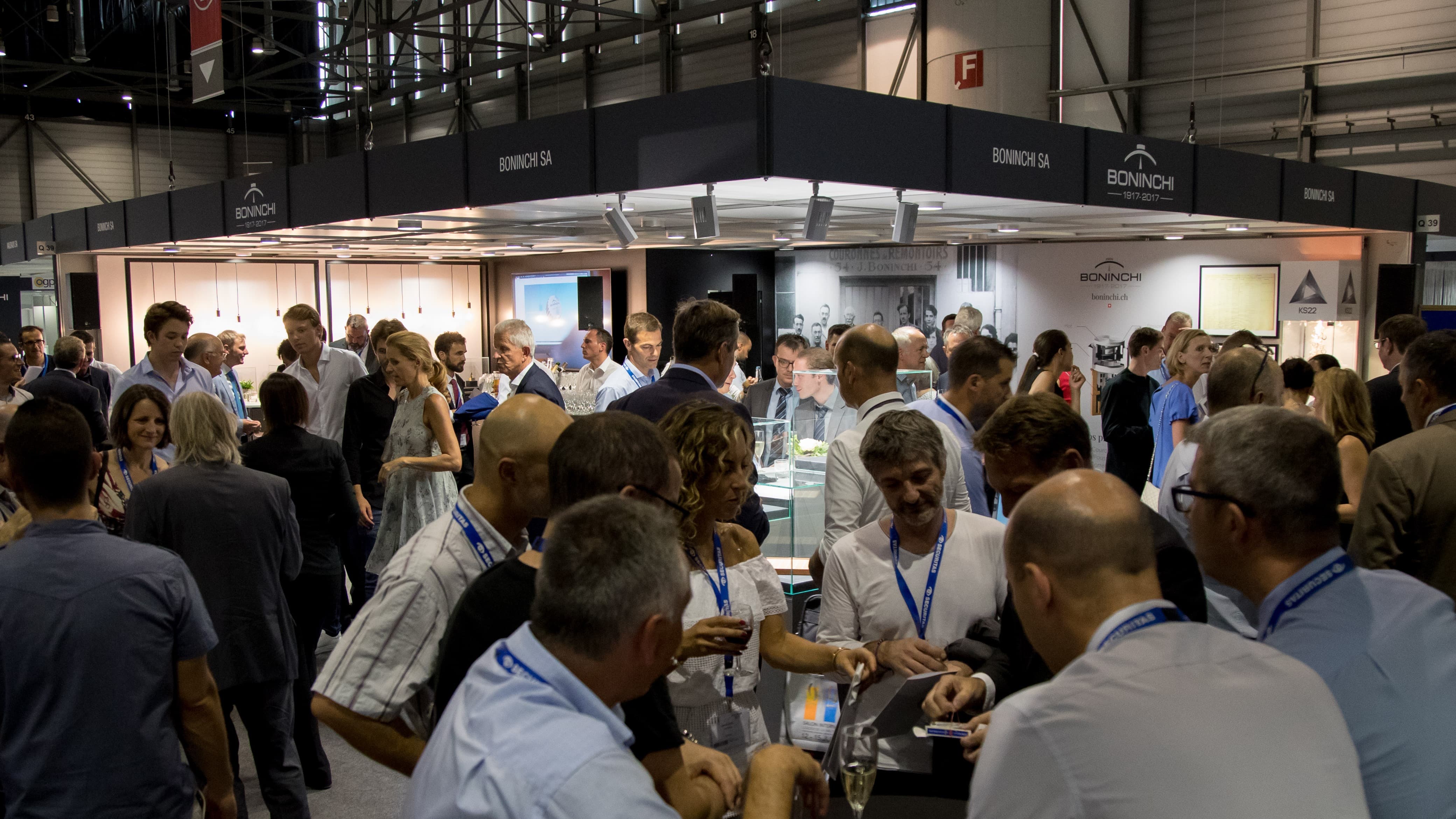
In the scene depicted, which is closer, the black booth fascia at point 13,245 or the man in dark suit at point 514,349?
the man in dark suit at point 514,349

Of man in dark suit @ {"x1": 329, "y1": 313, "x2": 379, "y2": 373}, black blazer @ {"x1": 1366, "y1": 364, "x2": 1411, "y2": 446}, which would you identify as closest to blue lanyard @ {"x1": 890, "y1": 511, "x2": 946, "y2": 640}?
black blazer @ {"x1": 1366, "y1": 364, "x2": 1411, "y2": 446}

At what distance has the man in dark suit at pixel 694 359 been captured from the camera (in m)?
3.71

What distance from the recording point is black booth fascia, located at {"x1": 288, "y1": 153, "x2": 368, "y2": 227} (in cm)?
761

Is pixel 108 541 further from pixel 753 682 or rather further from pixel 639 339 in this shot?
pixel 639 339

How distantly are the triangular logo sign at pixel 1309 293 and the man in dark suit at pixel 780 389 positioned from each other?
211 inches

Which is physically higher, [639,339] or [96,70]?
[96,70]

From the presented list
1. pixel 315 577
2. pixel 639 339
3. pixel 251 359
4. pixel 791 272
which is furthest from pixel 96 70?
pixel 315 577

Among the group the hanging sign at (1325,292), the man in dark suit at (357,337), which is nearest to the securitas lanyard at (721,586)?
the man in dark suit at (357,337)

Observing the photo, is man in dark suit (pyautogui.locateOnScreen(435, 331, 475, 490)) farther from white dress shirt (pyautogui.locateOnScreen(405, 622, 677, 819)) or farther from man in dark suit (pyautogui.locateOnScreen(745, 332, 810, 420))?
white dress shirt (pyautogui.locateOnScreen(405, 622, 677, 819))

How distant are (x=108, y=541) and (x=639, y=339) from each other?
4059 mm

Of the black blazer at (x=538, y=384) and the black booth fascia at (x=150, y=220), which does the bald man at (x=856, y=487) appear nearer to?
the black blazer at (x=538, y=384)

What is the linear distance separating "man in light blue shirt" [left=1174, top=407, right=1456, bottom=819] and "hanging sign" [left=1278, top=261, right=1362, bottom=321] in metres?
9.50

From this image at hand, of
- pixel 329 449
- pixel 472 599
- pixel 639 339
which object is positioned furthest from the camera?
pixel 639 339

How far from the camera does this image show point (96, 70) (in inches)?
655
